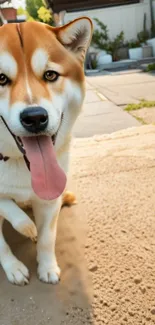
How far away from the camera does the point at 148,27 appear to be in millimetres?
15781

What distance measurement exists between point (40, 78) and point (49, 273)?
0.89 m

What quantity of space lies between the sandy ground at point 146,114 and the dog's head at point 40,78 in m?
2.71

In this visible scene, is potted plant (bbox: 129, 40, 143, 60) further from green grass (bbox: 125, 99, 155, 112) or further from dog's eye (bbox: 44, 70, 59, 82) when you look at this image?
dog's eye (bbox: 44, 70, 59, 82)

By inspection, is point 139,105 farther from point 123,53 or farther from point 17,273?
point 123,53

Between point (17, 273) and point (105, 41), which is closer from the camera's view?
point (17, 273)

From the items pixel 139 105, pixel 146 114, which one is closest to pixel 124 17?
pixel 139 105

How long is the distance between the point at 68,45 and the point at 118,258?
1046 mm

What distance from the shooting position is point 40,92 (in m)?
1.51

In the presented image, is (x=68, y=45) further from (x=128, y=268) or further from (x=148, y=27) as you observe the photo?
(x=148, y=27)

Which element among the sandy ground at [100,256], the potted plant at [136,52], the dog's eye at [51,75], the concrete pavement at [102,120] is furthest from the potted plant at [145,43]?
the dog's eye at [51,75]

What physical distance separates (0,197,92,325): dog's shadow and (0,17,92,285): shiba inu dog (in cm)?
6

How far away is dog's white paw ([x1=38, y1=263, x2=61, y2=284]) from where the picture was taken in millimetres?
1842

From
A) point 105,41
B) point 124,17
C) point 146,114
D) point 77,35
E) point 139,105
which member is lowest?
point 105,41

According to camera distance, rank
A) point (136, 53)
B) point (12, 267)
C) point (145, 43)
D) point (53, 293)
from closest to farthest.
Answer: point (53, 293), point (12, 267), point (136, 53), point (145, 43)
